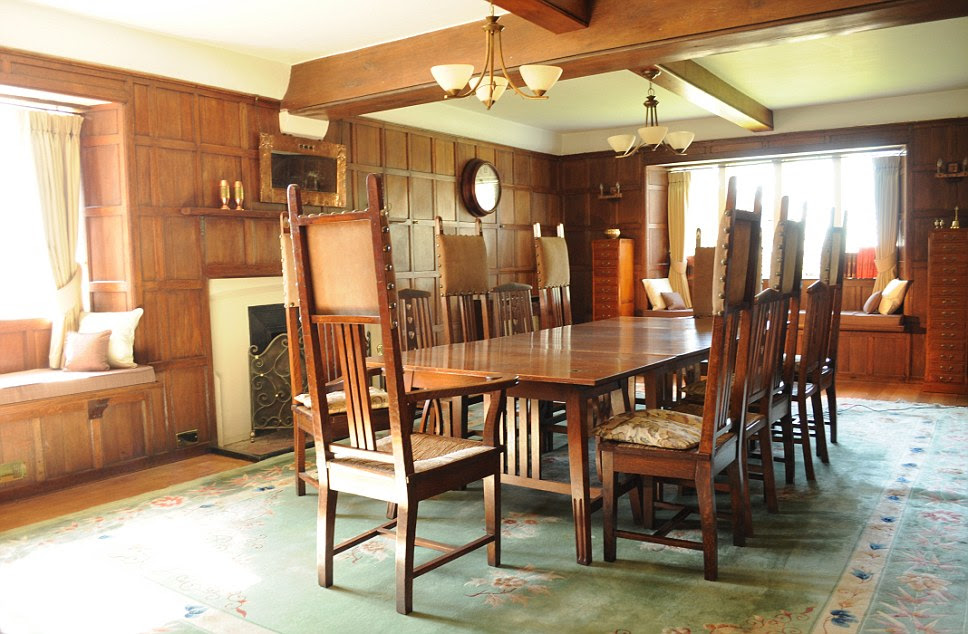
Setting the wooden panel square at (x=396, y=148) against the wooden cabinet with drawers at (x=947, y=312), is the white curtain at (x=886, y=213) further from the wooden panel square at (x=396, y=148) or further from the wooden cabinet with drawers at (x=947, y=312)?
the wooden panel square at (x=396, y=148)

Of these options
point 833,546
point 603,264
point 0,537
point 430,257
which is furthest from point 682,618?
point 603,264

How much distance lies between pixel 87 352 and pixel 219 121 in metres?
1.72

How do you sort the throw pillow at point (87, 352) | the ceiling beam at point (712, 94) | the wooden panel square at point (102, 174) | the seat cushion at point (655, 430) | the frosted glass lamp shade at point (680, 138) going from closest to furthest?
the seat cushion at point (655, 430)
the throw pillow at point (87, 352)
the wooden panel square at point (102, 174)
the ceiling beam at point (712, 94)
the frosted glass lamp shade at point (680, 138)

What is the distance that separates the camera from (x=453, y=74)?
11.6ft

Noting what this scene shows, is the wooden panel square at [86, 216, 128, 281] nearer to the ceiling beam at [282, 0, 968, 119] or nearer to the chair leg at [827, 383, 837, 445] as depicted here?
the ceiling beam at [282, 0, 968, 119]

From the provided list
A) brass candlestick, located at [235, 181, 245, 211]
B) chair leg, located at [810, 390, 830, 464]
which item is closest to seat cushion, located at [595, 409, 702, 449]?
chair leg, located at [810, 390, 830, 464]

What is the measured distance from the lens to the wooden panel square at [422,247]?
266 inches

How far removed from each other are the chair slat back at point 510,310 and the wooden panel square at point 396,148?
2.15m

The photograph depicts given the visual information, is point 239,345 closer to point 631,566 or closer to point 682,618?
point 631,566

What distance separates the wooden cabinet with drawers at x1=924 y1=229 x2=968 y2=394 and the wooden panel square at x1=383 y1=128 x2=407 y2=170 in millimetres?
4603

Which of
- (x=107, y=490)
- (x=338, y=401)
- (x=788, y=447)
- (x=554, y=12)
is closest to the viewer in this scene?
(x=338, y=401)

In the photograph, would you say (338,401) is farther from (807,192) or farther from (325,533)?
(807,192)

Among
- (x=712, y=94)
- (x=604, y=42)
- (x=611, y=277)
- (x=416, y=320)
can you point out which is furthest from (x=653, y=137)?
(x=611, y=277)

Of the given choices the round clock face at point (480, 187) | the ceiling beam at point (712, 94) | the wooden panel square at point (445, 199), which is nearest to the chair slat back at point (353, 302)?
the ceiling beam at point (712, 94)
